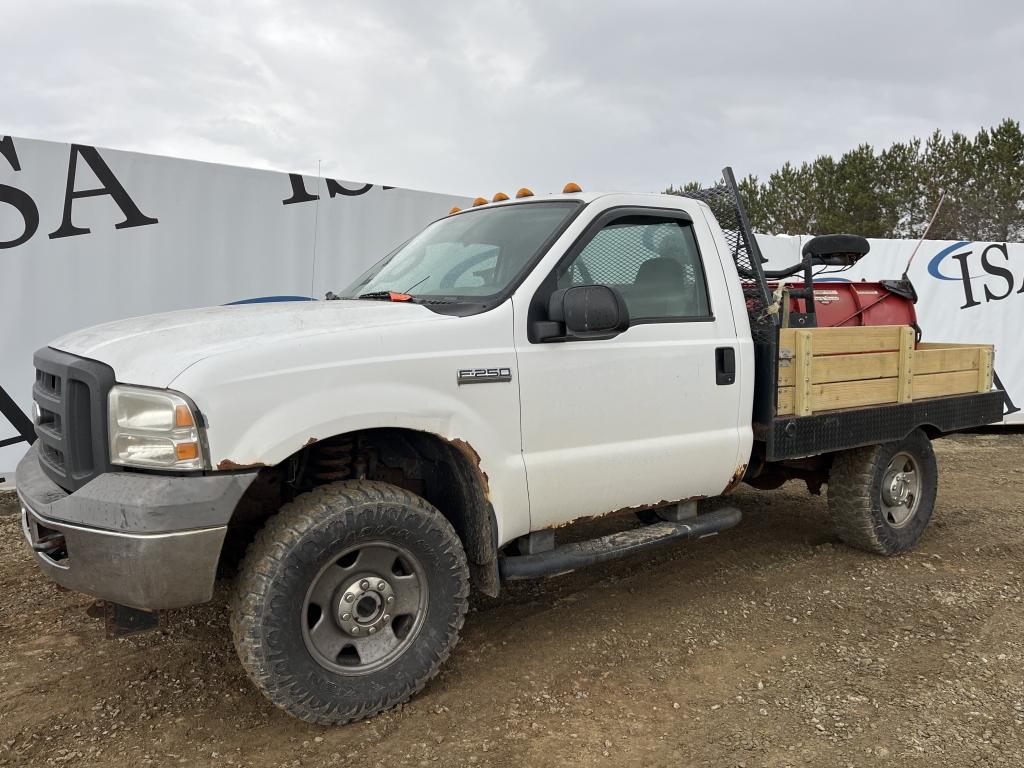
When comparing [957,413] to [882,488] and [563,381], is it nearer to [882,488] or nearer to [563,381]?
[882,488]

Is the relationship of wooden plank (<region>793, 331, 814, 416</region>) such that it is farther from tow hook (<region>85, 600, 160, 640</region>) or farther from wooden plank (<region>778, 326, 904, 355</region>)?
tow hook (<region>85, 600, 160, 640</region>)

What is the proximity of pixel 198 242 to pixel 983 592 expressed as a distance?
6.25 metres

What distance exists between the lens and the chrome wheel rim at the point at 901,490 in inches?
191

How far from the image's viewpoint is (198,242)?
6.62 meters

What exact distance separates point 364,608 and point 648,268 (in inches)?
79.7

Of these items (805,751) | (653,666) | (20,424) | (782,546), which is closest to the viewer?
(805,751)

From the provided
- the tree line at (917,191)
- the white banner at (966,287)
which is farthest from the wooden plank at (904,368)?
the tree line at (917,191)

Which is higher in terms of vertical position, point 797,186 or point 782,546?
point 797,186

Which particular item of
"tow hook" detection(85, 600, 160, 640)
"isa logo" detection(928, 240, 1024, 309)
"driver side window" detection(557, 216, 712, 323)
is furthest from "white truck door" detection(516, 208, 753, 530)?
"isa logo" detection(928, 240, 1024, 309)

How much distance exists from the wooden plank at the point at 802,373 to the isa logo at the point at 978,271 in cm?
750

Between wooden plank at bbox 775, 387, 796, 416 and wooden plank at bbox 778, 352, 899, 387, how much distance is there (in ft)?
0.10

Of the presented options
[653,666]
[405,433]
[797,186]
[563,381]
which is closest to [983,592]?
[653,666]

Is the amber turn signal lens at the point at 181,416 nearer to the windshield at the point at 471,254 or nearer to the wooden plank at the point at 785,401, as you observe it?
the windshield at the point at 471,254

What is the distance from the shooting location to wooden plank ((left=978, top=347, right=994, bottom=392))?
524 cm
